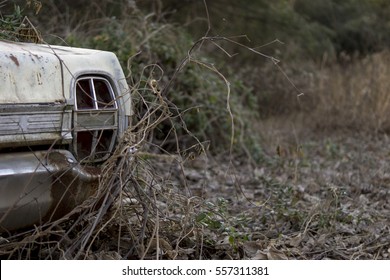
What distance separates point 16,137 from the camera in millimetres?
3367

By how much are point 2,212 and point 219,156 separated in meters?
4.95

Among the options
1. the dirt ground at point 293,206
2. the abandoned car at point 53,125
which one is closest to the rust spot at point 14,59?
the abandoned car at point 53,125

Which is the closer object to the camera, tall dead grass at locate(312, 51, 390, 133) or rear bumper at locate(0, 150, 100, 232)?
rear bumper at locate(0, 150, 100, 232)

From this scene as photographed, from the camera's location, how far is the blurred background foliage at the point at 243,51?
26.0 feet

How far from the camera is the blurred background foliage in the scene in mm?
7938

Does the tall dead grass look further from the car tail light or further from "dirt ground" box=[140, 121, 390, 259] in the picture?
the car tail light

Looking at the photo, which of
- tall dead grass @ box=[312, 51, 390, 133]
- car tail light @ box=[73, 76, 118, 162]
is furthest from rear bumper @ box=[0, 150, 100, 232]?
tall dead grass @ box=[312, 51, 390, 133]

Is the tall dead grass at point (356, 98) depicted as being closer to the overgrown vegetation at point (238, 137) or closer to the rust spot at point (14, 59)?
the overgrown vegetation at point (238, 137)

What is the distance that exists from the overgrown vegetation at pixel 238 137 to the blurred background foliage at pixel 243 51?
0.02 meters

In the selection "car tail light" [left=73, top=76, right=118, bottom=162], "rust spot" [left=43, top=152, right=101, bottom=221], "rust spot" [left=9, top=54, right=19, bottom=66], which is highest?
"rust spot" [left=9, top=54, right=19, bottom=66]

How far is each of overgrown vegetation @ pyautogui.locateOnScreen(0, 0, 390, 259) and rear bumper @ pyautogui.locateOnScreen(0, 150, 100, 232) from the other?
0.08 metres

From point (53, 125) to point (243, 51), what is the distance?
9.60 m

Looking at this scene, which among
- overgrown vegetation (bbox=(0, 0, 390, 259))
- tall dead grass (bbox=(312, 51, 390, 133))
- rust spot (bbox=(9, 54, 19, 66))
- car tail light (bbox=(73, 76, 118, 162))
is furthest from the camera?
tall dead grass (bbox=(312, 51, 390, 133))
